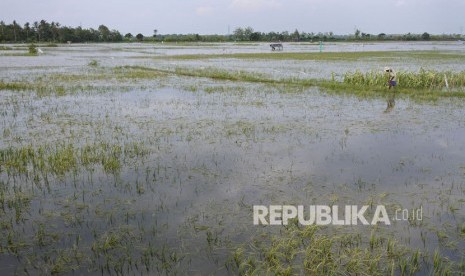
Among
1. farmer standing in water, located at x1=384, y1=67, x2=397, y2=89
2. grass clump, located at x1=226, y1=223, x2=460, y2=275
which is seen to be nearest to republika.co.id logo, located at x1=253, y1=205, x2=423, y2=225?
grass clump, located at x1=226, y1=223, x2=460, y2=275

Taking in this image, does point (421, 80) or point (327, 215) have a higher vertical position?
point (421, 80)

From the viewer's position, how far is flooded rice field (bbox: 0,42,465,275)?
4387 millimetres

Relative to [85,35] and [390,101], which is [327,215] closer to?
[390,101]

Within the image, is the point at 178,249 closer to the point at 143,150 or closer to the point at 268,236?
the point at 268,236

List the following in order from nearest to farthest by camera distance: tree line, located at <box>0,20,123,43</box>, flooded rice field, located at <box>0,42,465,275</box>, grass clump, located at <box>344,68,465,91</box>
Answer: flooded rice field, located at <box>0,42,465,275</box> → grass clump, located at <box>344,68,465,91</box> → tree line, located at <box>0,20,123,43</box>

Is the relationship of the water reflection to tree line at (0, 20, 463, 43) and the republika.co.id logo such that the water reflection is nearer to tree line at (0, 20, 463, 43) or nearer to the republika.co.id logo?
the republika.co.id logo

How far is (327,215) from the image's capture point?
5.41 metres

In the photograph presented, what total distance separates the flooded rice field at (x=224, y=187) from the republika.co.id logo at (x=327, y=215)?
72mm

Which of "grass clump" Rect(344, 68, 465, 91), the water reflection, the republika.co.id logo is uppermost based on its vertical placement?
"grass clump" Rect(344, 68, 465, 91)

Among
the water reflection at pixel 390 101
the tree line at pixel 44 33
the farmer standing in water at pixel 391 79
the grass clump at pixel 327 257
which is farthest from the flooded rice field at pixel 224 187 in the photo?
the tree line at pixel 44 33

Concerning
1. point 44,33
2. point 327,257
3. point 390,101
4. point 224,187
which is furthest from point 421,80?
point 44,33

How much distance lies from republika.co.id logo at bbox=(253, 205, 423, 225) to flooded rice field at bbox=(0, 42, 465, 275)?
0.07 meters

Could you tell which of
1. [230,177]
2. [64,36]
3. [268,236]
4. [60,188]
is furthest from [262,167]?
[64,36]

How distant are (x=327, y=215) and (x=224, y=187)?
1.81 meters
